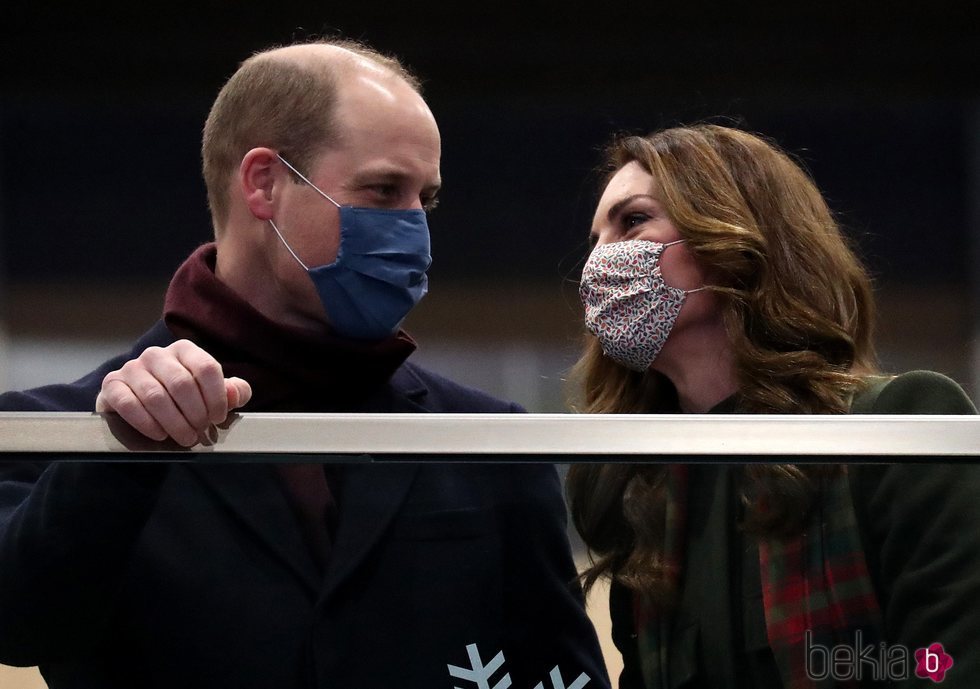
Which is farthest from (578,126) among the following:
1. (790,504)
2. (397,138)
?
(790,504)

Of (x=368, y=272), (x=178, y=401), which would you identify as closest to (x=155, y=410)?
(x=178, y=401)

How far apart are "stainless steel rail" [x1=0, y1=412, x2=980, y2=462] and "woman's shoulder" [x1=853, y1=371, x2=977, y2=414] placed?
33 cm

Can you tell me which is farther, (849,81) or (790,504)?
(849,81)

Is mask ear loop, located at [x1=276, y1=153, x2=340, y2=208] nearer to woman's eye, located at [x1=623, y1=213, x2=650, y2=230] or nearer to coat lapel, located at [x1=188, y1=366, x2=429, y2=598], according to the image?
woman's eye, located at [x1=623, y1=213, x2=650, y2=230]

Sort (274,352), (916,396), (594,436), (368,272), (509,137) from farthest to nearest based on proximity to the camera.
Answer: (509,137)
(368,272)
(274,352)
(916,396)
(594,436)

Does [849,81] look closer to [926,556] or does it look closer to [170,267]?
[170,267]

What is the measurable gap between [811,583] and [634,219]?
997 mm

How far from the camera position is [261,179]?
187cm

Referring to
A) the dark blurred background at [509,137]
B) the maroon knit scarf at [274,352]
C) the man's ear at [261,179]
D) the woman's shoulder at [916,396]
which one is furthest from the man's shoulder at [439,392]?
the dark blurred background at [509,137]

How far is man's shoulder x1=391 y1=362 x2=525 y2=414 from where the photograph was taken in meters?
1.82

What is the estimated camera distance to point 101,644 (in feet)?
3.80

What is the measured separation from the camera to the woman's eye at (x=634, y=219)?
2012 millimetres

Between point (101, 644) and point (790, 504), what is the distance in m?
0.63

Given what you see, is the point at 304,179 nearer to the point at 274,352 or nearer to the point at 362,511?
the point at 274,352
